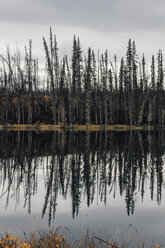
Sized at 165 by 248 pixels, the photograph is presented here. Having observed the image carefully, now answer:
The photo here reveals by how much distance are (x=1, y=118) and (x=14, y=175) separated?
49.2 m

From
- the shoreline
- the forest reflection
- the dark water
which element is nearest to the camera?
the dark water

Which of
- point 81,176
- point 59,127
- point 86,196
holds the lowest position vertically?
point 86,196

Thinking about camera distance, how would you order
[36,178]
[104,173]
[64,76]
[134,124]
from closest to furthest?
[36,178]
[104,173]
[134,124]
[64,76]

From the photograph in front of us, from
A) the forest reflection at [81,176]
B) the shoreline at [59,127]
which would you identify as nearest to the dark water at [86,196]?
the forest reflection at [81,176]

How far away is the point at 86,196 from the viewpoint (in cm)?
1198

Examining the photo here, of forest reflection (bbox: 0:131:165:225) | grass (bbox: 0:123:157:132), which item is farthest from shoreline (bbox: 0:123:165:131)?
forest reflection (bbox: 0:131:165:225)

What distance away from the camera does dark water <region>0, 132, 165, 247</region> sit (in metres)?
8.45

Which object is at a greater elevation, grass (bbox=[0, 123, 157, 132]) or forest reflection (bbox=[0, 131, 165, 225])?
grass (bbox=[0, 123, 157, 132])

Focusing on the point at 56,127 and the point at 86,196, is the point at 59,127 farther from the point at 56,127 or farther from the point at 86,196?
the point at 86,196

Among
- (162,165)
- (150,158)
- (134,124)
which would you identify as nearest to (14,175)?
(162,165)

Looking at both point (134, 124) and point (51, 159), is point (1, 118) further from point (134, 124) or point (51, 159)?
point (51, 159)

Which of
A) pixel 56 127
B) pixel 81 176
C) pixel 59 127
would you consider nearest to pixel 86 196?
pixel 81 176

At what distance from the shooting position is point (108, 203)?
1119cm

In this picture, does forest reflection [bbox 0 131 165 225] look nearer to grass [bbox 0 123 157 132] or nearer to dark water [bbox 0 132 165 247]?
dark water [bbox 0 132 165 247]
